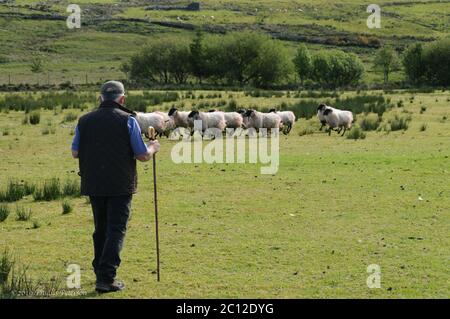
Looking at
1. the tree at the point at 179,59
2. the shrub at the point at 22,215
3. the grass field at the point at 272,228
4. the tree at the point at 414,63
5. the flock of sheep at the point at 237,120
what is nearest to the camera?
the grass field at the point at 272,228

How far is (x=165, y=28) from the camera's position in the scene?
471ft

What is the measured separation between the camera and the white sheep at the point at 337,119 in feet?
82.8

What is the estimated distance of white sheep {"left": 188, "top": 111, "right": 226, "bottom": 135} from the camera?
24.2 meters

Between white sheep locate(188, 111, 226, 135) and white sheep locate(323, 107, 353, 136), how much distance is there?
12.2ft

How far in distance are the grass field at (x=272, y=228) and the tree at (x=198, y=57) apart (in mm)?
58429

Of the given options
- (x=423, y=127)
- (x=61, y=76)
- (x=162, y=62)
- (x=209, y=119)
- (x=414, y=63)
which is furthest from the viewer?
(x=61, y=76)

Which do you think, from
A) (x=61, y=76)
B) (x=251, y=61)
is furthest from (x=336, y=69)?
(x=61, y=76)

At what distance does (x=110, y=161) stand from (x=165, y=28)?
455ft

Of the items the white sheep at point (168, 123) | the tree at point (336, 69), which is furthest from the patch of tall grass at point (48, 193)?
the tree at point (336, 69)

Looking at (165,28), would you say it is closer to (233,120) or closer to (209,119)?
(233,120)

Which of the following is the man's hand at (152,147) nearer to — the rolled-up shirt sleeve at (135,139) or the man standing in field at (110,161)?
the man standing in field at (110,161)

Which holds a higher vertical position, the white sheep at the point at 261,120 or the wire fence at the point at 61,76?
the white sheep at the point at 261,120

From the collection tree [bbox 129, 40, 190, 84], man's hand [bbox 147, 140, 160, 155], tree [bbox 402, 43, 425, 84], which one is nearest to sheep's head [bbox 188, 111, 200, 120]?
man's hand [bbox 147, 140, 160, 155]

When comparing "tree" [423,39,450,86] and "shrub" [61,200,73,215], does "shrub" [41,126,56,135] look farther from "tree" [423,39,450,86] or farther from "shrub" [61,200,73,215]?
"tree" [423,39,450,86]
